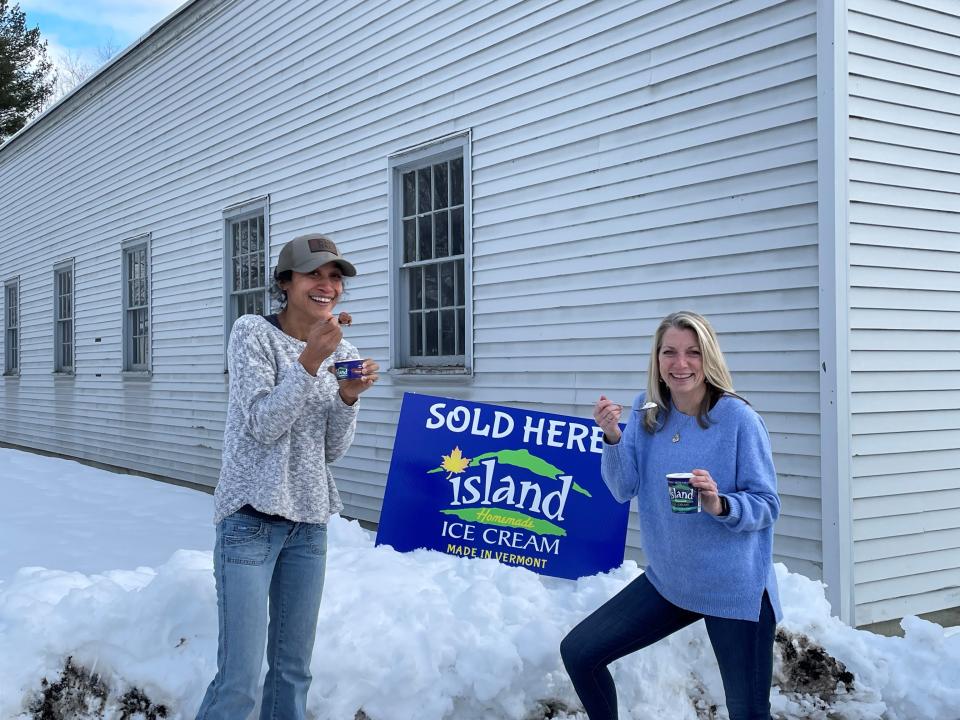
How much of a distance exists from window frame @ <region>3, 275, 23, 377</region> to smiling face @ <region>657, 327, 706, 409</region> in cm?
1748

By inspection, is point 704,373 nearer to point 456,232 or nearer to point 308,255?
point 308,255

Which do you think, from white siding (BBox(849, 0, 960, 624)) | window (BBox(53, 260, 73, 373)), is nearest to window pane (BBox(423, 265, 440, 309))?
white siding (BBox(849, 0, 960, 624))

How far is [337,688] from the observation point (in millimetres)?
3932

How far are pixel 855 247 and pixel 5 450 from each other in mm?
16082

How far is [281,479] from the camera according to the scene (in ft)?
9.37

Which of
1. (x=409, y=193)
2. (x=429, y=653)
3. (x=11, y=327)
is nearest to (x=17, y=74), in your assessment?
(x=11, y=327)

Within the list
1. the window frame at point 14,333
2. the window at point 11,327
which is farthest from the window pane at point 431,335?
the window at point 11,327

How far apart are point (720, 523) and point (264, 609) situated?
146cm

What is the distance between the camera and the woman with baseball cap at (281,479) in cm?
279

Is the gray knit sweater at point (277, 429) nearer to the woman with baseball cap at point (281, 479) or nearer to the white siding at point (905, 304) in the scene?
the woman with baseball cap at point (281, 479)

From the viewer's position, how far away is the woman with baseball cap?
9.14 ft

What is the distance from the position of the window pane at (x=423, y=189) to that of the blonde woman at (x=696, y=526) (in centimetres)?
545

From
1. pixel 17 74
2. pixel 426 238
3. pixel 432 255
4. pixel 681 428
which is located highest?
pixel 17 74

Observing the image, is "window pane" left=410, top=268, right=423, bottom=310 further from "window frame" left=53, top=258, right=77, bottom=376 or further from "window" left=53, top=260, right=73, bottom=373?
"window" left=53, top=260, right=73, bottom=373
